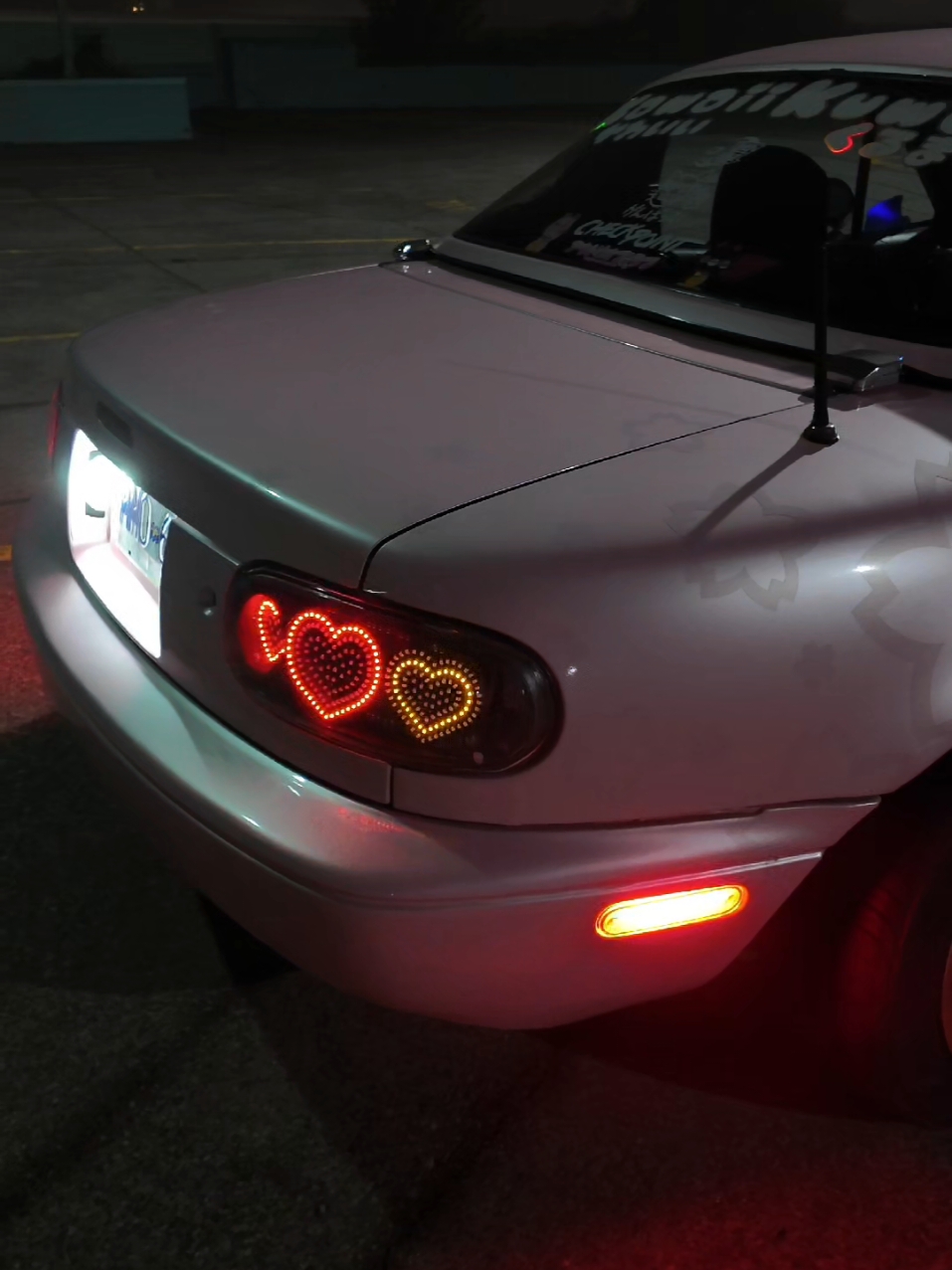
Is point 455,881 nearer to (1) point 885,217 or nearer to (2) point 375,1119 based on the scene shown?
(2) point 375,1119

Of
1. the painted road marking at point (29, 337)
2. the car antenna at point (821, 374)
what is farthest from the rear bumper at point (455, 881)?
the painted road marking at point (29, 337)

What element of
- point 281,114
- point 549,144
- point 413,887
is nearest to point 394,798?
point 413,887

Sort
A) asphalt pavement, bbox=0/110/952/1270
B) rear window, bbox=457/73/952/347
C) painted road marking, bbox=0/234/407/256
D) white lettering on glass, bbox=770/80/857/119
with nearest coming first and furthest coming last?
asphalt pavement, bbox=0/110/952/1270
rear window, bbox=457/73/952/347
white lettering on glass, bbox=770/80/857/119
painted road marking, bbox=0/234/407/256

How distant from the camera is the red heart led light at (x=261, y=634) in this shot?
169 centimetres

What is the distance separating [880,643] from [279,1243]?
1.24 m

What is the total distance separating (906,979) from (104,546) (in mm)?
1527

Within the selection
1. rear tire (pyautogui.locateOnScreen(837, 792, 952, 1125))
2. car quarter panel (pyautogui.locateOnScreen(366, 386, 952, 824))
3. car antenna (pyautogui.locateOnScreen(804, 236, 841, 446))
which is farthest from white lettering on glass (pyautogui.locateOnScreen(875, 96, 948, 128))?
rear tire (pyautogui.locateOnScreen(837, 792, 952, 1125))

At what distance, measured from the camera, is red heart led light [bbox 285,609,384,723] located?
1615 millimetres

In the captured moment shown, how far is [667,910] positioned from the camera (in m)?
1.66

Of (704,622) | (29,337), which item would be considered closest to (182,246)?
(29,337)

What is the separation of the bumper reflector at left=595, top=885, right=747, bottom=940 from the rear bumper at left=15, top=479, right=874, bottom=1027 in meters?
0.02

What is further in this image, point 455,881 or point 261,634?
point 261,634

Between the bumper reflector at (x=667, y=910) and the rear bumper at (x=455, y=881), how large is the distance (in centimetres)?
2

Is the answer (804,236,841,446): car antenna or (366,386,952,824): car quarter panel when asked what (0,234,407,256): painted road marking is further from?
(366,386,952,824): car quarter panel
